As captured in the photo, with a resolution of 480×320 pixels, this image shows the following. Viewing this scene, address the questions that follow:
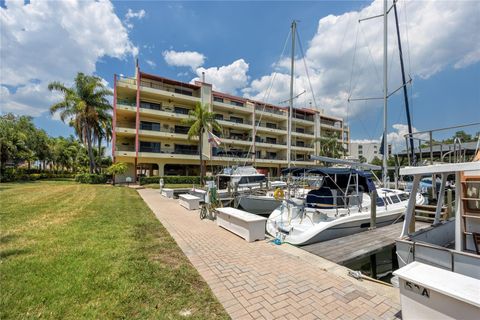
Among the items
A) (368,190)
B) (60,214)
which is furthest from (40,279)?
(368,190)

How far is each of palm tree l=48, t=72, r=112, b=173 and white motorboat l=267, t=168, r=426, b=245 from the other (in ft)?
93.4

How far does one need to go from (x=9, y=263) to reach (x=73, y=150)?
60.0m

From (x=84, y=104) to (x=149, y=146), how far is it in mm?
8950

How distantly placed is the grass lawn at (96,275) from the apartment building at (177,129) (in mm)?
17127

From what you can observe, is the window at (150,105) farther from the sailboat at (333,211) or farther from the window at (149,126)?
the sailboat at (333,211)

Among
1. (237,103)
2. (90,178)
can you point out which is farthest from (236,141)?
(90,178)

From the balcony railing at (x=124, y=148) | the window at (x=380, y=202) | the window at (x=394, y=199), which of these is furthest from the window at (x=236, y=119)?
the window at (x=380, y=202)

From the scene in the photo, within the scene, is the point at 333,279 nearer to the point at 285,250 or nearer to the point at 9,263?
the point at 285,250

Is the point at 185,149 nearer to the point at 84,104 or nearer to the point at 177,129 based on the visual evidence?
the point at 177,129

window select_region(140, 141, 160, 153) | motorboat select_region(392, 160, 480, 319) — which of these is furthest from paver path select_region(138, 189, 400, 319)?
window select_region(140, 141, 160, 153)

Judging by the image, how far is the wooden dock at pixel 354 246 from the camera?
20.3 ft

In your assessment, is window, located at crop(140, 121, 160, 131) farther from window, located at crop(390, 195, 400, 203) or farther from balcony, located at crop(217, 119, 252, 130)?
window, located at crop(390, 195, 400, 203)

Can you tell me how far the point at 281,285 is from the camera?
173 inches

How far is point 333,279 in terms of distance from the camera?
15.4ft
